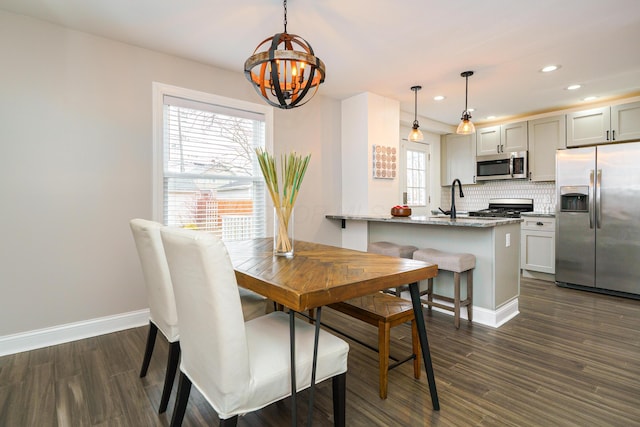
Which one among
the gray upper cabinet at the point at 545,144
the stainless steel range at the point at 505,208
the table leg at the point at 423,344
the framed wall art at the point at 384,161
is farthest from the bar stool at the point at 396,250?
the gray upper cabinet at the point at 545,144

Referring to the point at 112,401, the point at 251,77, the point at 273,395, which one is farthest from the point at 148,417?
the point at 251,77

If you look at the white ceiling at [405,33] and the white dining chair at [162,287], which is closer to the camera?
the white dining chair at [162,287]

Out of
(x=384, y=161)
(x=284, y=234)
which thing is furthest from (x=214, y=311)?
(x=384, y=161)

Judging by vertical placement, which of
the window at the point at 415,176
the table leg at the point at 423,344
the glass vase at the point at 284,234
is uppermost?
the window at the point at 415,176

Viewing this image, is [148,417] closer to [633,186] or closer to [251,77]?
[251,77]

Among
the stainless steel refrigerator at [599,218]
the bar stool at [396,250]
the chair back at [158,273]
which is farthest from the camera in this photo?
the stainless steel refrigerator at [599,218]

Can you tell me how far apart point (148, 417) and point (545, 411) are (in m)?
2.08

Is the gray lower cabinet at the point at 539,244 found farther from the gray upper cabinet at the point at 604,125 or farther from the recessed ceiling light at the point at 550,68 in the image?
the recessed ceiling light at the point at 550,68

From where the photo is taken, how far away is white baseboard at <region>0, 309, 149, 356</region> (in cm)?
242

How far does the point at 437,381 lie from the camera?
6.55ft

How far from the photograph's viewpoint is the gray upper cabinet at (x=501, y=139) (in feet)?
17.0

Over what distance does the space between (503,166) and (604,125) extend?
1330 millimetres

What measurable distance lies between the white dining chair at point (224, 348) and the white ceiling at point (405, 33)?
2025mm

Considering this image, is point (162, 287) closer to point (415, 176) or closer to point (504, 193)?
point (415, 176)
